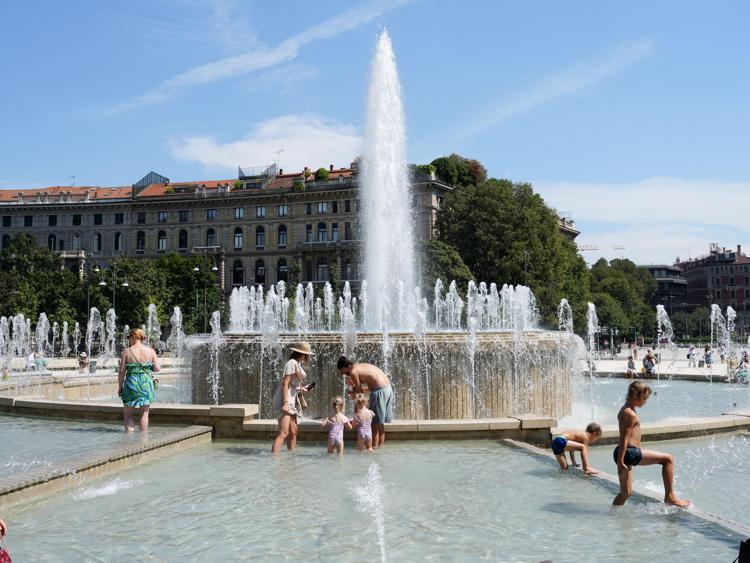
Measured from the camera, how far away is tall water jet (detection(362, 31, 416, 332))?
86.7ft

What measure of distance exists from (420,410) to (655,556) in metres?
7.85

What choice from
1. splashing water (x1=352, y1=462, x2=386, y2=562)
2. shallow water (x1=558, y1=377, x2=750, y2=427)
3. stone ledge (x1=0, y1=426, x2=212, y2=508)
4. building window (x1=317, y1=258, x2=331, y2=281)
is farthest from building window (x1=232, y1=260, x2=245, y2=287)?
splashing water (x1=352, y1=462, x2=386, y2=562)

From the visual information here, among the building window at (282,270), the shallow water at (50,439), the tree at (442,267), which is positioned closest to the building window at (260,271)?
the building window at (282,270)

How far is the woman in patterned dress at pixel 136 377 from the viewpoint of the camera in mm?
10352

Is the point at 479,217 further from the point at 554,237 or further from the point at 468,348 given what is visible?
the point at 468,348

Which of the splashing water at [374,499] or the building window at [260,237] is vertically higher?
the building window at [260,237]

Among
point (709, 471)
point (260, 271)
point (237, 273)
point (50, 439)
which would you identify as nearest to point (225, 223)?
point (237, 273)

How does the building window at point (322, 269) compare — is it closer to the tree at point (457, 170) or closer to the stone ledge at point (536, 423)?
the tree at point (457, 170)

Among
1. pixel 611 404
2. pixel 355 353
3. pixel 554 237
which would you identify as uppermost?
pixel 554 237

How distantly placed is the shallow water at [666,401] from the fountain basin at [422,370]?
57.7 inches

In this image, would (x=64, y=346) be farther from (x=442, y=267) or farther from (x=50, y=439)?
(x=50, y=439)

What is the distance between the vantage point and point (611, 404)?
62.1 ft

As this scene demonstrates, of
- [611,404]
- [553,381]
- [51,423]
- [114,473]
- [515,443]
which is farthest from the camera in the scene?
[611,404]

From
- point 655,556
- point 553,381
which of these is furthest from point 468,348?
point 655,556
